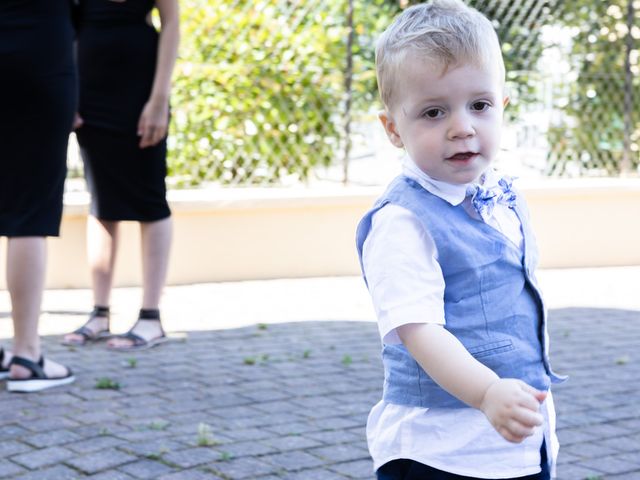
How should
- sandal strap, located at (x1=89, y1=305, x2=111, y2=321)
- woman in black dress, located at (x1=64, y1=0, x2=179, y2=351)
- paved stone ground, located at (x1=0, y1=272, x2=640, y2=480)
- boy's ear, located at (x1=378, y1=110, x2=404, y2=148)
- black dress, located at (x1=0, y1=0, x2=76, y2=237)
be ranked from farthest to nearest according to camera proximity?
sandal strap, located at (x1=89, y1=305, x2=111, y2=321) → woman in black dress, located at (x1=64, y1=0, x2=179, y2=351) → black dress, located at (x1=0, y1=0, x2=76, y2=237) → paved stone ground, located at (x1=0, y1=272, x2=640, y2=480) → boy's ear, located at (x1=378, y1=110, x2=404, y2=148)

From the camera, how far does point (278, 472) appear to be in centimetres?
360

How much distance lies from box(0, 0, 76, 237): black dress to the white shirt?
2560 mm

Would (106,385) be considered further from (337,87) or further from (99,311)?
(337,87)

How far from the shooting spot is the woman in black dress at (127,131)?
528cm

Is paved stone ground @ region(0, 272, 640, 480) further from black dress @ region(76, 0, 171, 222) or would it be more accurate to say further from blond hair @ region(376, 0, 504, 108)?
blond hair @ region(376, 0, 504, 108)

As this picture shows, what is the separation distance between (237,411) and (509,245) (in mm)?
2323

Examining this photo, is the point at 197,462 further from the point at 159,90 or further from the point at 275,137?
the point at 275,137

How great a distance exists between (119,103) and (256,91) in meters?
2.61

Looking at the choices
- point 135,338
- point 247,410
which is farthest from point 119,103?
point 247,410

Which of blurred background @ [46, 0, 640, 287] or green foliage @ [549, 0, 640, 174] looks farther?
green foliage @ [549, 0, 640, 174]

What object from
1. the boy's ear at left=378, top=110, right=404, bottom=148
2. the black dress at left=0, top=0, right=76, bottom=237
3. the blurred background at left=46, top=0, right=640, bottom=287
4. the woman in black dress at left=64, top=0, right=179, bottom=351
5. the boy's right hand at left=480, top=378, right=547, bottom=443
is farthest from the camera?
the blurred background at left=46, top=0, right=640, bottom=287

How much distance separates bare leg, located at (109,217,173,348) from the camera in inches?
214

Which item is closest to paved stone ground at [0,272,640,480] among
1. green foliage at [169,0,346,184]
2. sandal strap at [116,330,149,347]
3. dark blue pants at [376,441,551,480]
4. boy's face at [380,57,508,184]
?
sandal strap at [116,330,149,347]

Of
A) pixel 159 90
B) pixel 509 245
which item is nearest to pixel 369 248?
pixel 509 245
